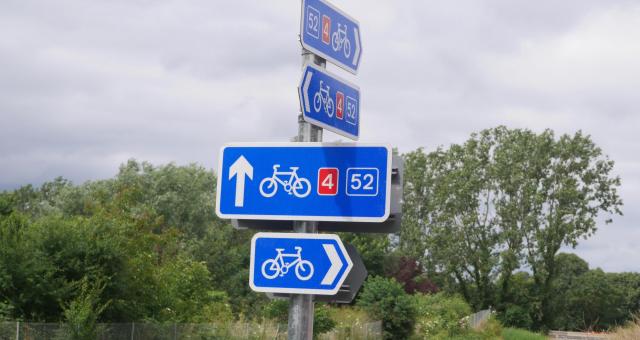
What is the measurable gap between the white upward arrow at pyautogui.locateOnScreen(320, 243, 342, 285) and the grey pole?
9.0 inches

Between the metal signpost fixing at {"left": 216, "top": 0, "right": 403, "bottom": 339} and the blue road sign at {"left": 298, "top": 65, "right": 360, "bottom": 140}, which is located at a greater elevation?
the blue road sign at {"left": 298, "top": 65, "right": 360, "bottom": 140}

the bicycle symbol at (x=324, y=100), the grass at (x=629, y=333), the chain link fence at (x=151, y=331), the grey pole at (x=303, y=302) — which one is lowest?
the chain link fence at (x=151, y=331)

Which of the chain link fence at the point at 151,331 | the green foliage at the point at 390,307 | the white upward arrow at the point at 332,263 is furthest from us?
the green foliage at the point at 390,307

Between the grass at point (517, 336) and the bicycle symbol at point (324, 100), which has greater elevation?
the bicycle symbol at point (324, 100)

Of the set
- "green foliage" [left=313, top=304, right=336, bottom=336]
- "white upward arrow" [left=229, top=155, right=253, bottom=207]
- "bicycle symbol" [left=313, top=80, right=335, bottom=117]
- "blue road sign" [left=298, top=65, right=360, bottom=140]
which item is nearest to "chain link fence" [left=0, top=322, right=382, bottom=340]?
"green foliage" [left=313, top=304, right=336, bottom=336]

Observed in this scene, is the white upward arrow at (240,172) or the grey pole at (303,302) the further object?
the white upward arrow at (240,172)

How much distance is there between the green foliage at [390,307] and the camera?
3638 cm

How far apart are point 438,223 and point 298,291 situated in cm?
5626

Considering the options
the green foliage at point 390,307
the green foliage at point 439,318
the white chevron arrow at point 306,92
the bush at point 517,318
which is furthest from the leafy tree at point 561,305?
the white chevron arrow at point 306,92

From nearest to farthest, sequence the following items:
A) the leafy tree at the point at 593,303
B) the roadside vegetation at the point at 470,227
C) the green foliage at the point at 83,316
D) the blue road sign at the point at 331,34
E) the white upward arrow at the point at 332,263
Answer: the white upward arrow at the point at 332,263
the blue road sign at the point at 331,34
the green foliage at the point at 83,316
the roadside vegetation at the point at 470,227
the leafy tree at the point at 593,303

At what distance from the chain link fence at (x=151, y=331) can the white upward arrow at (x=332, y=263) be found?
42.1 feet

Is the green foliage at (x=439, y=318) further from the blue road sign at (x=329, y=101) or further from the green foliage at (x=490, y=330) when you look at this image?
the blue road sign at (x=329, y=101)

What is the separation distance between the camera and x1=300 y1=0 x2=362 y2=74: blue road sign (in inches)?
248

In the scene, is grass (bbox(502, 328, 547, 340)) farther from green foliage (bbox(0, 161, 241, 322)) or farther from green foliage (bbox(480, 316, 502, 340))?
green foliage (bbox(0, 161, 241, 322))
